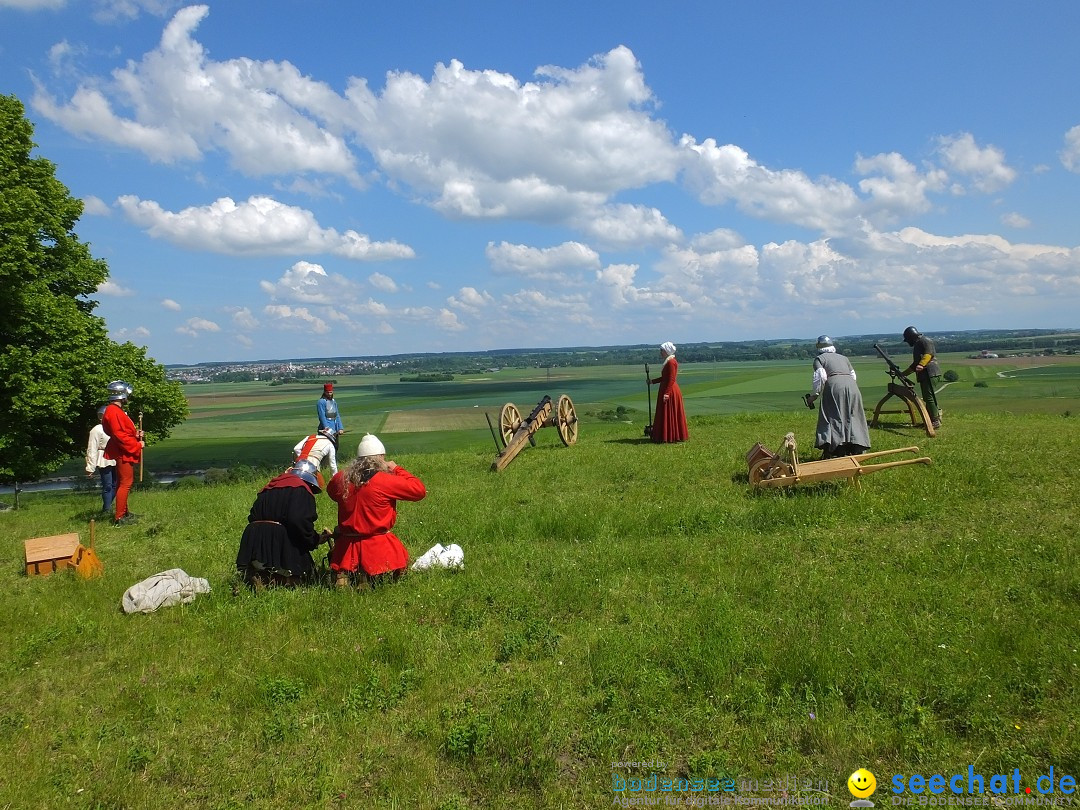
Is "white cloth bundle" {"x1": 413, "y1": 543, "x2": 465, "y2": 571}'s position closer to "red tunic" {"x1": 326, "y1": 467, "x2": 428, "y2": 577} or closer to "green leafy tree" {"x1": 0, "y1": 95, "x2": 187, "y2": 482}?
"red tunic" {"x1": 326, "y1": 467, "x2": 428, "y2": 577}

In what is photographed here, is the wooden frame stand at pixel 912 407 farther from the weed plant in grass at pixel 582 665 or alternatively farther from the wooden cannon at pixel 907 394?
the weed plant in grass at pixel 582 665

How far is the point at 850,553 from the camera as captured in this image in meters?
6.76

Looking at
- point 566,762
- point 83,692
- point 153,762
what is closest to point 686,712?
point 566,762

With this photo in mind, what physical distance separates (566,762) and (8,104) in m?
22.8

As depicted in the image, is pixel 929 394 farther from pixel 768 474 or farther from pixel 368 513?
pixel 368 513

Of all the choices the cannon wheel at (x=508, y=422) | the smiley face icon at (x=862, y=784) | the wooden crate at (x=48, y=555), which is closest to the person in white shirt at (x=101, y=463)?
the wooden crate at (x=48, y=555)

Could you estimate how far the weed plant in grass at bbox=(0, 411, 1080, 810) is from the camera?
3625mm

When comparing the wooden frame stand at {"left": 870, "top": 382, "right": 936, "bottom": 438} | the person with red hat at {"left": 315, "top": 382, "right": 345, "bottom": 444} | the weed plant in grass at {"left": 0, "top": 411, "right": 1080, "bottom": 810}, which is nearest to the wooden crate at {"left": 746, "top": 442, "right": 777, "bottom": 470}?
the weed plant in grass at {"left": 0, "top": 411, "right": 1080, "bottom": 810}

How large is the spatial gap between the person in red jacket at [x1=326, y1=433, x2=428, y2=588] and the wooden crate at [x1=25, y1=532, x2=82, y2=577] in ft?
12.6

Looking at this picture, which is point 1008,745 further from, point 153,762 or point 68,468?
point 68,468

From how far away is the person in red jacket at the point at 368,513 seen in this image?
21.5 ft

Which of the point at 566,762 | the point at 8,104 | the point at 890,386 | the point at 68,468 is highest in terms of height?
the point at 8,104

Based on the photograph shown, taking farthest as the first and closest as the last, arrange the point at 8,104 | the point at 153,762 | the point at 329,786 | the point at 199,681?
the point at 8,104 → the point at 199,681 → the point at 153,762 → the point at 329,786

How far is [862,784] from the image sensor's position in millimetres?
3350
